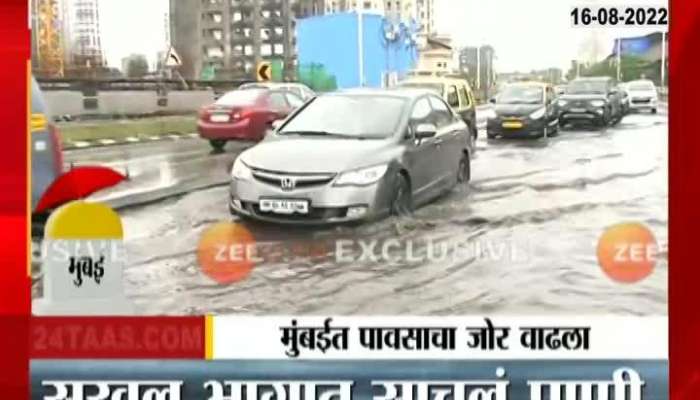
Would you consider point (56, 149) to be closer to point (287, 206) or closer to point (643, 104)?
point (287, 206)

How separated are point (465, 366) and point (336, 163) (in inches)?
28.5

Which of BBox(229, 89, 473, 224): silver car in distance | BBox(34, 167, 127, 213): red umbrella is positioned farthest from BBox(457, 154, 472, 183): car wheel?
BBox(34, 167, 127, 213): red umbrella

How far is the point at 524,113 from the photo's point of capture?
10.5ft

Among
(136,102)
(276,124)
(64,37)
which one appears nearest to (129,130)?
(136,102)

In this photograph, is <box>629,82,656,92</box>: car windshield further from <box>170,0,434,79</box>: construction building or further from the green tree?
<box>170,0,434,79</box>: construction building

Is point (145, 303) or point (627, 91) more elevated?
point (627, 91)

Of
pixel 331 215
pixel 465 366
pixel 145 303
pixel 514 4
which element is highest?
pixel 514 4

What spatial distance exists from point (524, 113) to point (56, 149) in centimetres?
144

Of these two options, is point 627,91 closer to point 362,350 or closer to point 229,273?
point 362,350

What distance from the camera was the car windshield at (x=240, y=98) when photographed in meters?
3.07

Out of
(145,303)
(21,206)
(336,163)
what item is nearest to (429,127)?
(336,163)

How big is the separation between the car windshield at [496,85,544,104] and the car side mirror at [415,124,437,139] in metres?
0.22

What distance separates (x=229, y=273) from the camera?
301cm

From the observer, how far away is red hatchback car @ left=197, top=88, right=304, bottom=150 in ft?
10.1
